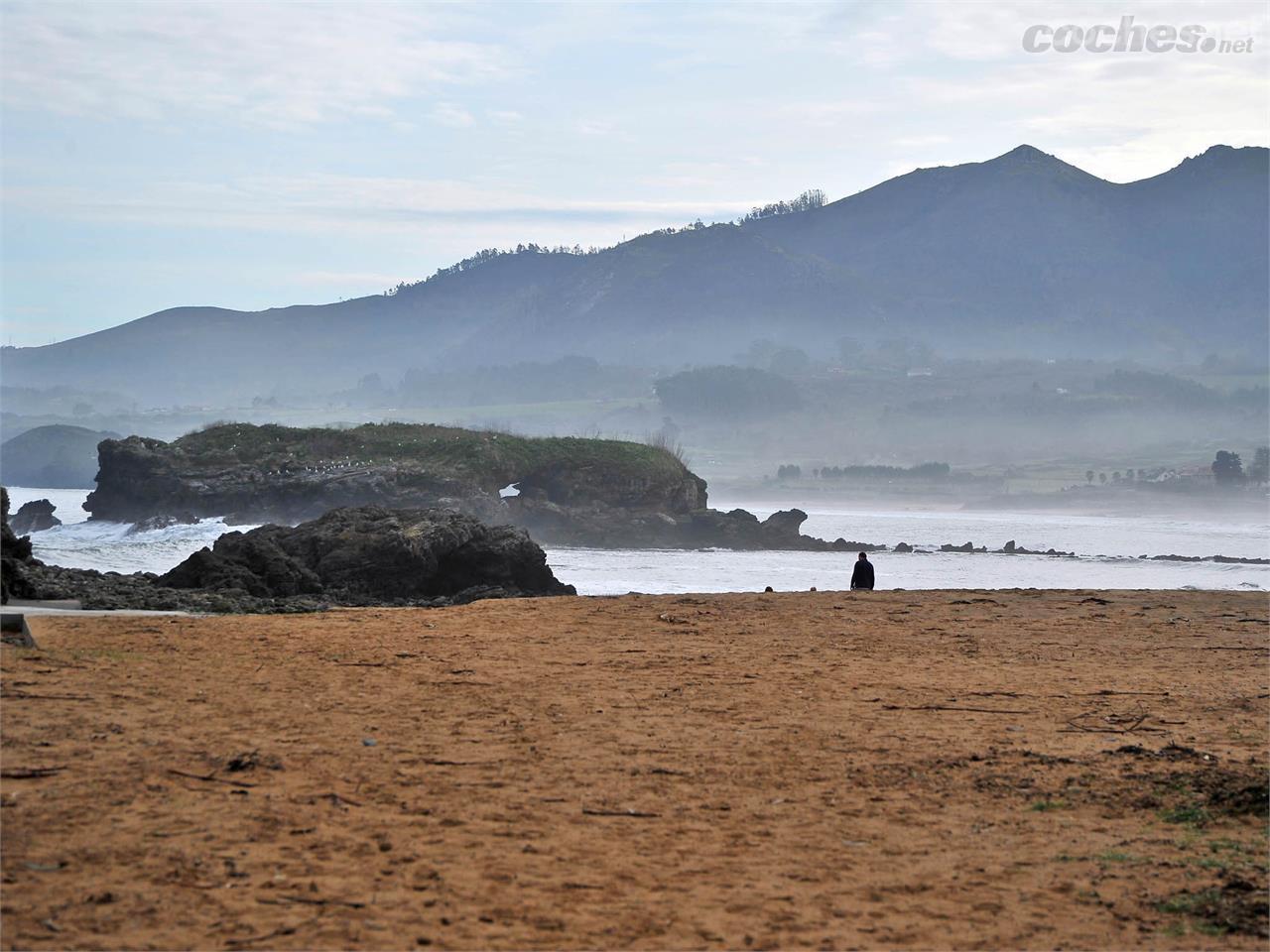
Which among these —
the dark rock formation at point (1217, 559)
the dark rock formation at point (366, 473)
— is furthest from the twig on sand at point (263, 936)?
the dark rock formation at point (1217, 559)

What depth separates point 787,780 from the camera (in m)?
7.79

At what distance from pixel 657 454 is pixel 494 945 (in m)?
45.6

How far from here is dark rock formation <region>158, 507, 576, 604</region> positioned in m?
20.5

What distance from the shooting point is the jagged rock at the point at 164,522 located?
37281 millimetres

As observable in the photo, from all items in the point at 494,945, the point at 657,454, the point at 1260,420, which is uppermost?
the point at 1260,420

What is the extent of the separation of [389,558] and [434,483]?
1829 cm

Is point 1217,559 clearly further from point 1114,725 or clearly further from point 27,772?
point 27,772

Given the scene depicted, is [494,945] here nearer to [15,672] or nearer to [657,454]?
[15,672]

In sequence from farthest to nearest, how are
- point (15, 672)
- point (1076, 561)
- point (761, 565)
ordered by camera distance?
point (1076, 561) < point (761, 565) < point (15, 672)

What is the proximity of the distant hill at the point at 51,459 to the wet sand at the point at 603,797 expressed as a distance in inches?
3091

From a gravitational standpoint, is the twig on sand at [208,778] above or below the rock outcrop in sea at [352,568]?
below

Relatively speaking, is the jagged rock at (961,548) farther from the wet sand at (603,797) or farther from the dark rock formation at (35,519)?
the wet sand at (603,797)

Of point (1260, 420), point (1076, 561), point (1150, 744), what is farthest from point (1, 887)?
point (1260, 420)

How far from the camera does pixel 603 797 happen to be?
285 inches
